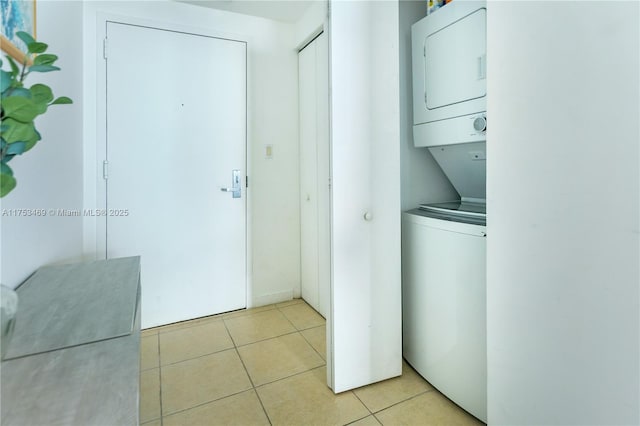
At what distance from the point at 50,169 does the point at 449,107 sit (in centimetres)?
198

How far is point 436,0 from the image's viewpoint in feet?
5.64

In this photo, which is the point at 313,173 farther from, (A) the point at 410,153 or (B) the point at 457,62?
(B) the point at 457,62

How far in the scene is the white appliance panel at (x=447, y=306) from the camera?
4.51ft

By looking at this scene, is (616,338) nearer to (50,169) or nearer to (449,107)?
(449,107)

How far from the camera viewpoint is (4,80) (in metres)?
0.54

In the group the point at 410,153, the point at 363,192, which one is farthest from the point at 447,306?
the point at 410,153

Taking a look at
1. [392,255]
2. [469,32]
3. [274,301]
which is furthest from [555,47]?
[274,301]

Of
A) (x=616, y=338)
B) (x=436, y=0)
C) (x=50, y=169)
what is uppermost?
(x=436, y=0)

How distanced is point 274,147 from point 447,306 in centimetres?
187

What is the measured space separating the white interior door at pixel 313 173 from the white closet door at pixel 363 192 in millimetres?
681

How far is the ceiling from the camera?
230 centimetres

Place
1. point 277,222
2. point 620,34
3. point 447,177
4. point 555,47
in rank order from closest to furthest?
point 620,34
point 555,47
point 447,177
point 277,222

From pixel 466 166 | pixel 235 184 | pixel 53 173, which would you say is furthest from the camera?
pixel 235 184

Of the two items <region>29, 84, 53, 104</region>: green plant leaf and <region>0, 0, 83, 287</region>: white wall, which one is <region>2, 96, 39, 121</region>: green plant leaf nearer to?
<region>29, 84, 53, 104</region>: green plant leaf
